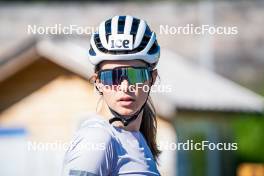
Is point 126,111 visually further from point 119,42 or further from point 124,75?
point 119,42

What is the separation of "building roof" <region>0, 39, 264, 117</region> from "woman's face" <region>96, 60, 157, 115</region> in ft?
11.2

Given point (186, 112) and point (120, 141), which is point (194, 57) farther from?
point (120, 141)

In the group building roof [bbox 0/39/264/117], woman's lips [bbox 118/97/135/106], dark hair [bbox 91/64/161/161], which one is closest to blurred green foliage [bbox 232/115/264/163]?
building roof [bbox 0/39/264/117]

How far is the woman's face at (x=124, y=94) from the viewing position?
15.6 feet

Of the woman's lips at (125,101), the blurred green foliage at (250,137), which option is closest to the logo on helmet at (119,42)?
the woman's lips at (125,101)

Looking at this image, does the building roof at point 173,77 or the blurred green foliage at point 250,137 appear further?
the building roof at point 173,77

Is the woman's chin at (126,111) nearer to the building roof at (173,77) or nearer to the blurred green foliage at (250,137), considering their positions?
the blurred green foliage at (250,137)

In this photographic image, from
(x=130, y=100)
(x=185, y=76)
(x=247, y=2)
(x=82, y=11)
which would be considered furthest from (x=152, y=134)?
(x=247, y=2)

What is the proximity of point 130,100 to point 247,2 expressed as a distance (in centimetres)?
819

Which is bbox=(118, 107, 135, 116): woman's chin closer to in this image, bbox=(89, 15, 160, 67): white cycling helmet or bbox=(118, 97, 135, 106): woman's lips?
bbox=(118, 97, 135, 106): woman's lips

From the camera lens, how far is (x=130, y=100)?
479cm

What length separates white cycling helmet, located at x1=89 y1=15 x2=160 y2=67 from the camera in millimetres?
4785

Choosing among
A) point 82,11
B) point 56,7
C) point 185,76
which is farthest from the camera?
point 56,7

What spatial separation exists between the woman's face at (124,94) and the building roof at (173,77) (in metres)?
3.41
